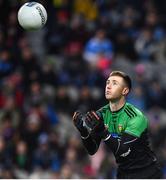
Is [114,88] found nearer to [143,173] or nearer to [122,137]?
[122,137]

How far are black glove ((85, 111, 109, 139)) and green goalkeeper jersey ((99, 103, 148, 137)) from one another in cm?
32

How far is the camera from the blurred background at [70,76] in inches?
640

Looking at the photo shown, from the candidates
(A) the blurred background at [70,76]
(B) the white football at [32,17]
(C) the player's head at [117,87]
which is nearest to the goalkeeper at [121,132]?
(C) the player's head at [117,87]

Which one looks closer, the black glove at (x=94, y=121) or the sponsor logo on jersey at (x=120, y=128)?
the black glove at (x=94, y=121)

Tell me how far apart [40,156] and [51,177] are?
785 mm

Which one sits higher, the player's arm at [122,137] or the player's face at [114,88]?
the player's face at [114,88]

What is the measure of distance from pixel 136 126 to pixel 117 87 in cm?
59

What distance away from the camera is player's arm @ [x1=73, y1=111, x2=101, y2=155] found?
9531 mm

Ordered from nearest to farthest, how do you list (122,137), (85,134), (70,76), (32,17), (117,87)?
(122,137)
(85,134)
(117,87)
(32,17)
(70,76)

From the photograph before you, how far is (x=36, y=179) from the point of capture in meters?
14.8

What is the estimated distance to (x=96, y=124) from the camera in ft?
30.6

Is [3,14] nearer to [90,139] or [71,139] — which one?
[71,139]

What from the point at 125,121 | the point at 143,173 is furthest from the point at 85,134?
the point at 143,173

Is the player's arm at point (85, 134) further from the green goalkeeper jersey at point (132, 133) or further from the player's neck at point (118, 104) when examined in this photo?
the player's neck at point (118, 104)
